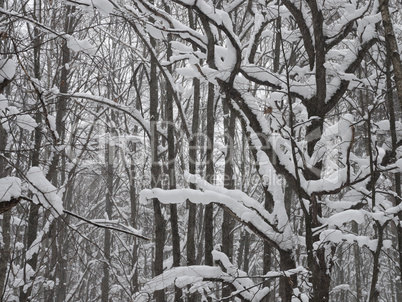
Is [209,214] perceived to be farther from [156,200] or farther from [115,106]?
[115,106]

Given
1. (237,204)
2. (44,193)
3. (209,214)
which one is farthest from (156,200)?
(44,193)

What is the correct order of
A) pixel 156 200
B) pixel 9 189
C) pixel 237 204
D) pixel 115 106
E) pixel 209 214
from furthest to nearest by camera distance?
1. pixel 209 214
2. pixel 156 200
3. pixel 115 106
4. pixel 237 204
5. pixel 9 189

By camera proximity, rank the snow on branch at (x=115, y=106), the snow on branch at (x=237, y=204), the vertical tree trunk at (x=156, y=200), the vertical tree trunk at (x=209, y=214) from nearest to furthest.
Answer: the snow on branch at (x=237, y=204), the snow on branch at (x=115, y=106), the vertical tree trunk at (x=156, y=200), the vertical tree trunk at (x=209, y=214)

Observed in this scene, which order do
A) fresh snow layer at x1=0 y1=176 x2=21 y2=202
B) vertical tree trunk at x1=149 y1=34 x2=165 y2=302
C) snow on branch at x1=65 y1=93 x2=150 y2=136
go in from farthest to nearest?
vertical tree trunk at x1=149 y1=34 x2=165 y2=302
snow on branch at x1=65 y1=93 x2=150 y2=136
fresh snow layer at x1=0 y1=176 x2=21 y2=202

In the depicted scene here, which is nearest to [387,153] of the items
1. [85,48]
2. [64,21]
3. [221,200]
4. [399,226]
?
[399,226]

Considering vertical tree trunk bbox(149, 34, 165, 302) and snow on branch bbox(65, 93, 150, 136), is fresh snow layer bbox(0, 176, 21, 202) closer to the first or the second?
snow on branch bbox(65, 93, 150, 136)

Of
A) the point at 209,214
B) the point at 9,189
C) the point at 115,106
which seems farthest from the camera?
the point at 209,214

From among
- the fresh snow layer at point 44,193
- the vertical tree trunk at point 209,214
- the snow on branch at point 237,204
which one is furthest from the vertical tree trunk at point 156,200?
the fresh snow layer at point 44,193

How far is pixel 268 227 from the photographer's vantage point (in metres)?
4.15

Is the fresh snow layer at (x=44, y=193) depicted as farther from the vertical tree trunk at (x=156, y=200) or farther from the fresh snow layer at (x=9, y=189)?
the vertical tree trunk at (x=156, y=200)

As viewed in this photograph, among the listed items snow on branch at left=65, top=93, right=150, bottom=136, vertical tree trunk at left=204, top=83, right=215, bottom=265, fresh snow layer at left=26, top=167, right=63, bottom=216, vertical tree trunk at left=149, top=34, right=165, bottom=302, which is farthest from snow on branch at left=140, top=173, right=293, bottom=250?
vertical tree trunk at left=204, top=83, right=215, bottom=265

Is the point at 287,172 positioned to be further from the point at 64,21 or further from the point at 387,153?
the point at 64,21

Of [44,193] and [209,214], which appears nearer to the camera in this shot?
[44,193]

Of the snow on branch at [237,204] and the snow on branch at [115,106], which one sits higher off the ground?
the snow on branch at [115,106]
